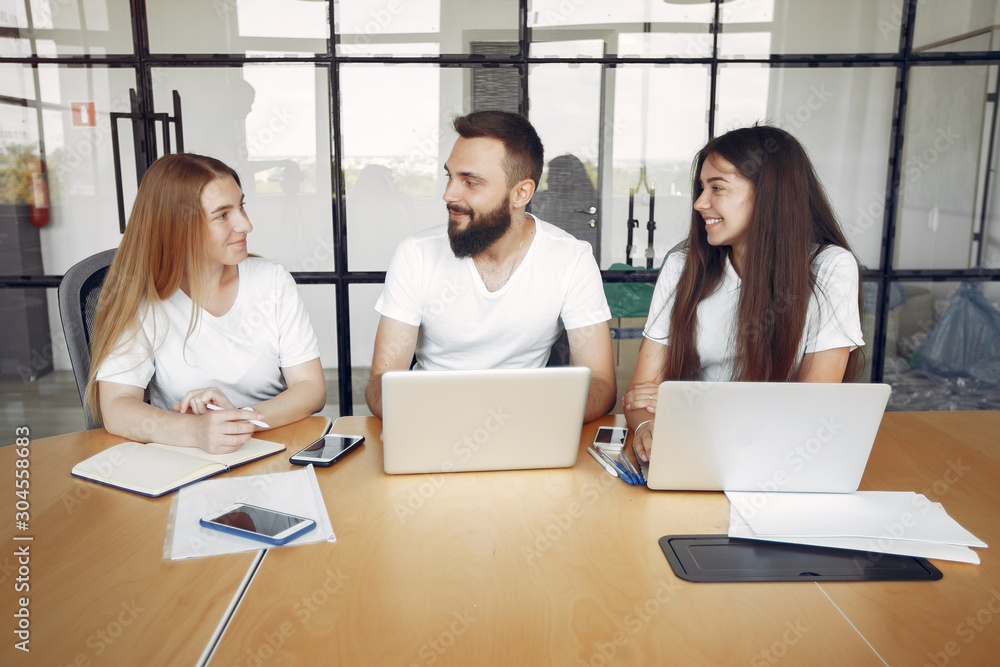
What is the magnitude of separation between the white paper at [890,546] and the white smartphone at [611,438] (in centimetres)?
42

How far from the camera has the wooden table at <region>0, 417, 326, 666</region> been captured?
87 centimetres

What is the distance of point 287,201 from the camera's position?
3.33m

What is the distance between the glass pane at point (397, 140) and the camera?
3.27 meters

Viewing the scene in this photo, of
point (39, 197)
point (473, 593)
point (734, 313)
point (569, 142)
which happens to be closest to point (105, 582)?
point (473, 593)

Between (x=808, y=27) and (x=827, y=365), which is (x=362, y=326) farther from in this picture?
(x=808, y=27)

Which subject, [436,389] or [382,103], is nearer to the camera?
[436,389]

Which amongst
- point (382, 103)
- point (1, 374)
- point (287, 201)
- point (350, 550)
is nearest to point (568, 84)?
point (382, 103)

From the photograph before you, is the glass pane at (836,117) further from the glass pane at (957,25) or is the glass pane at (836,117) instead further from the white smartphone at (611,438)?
the white smartphone at (611,438)

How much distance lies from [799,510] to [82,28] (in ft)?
11.5

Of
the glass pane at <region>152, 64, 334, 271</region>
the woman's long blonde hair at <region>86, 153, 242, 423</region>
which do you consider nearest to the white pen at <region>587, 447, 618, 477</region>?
the woman's long blonde hair at <region>86, 153, 242, 423</region>

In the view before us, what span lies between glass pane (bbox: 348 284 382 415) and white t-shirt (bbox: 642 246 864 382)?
1.71m

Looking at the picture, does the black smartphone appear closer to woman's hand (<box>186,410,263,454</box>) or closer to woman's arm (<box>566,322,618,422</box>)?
woman's hand (<box>186,410,263,454</box>)

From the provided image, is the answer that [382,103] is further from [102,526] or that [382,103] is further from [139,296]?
[102,526]

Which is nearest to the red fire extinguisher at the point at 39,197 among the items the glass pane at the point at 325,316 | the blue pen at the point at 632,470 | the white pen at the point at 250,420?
the glass pane at the point at 325,316
